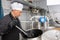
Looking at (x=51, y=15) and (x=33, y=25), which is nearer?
(x=33, y=25)

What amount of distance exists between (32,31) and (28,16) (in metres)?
0.40

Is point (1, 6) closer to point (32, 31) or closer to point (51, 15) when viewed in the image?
point (32, 31)

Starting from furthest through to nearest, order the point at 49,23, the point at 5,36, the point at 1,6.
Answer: the point at 49,23
the point at 1,6
the point at 5,36

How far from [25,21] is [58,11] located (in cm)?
50

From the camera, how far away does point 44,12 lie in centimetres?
215

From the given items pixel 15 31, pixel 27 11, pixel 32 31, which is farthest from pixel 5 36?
pixel 27 11

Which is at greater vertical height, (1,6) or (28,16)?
(1,6)

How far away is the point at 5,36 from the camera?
1.63m

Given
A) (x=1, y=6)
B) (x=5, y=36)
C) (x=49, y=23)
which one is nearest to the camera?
(x=5, y=36)

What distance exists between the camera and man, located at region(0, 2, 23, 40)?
4.80 ft

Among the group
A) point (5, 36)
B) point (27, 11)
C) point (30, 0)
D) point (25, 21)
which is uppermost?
point (30, 0)

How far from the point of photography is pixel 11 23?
1.45 metres

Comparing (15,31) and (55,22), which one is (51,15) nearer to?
(55,22)

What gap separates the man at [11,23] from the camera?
4.80 ft
